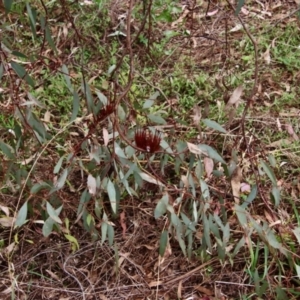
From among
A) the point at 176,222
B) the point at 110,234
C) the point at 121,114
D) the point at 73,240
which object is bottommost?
the point at 73,240

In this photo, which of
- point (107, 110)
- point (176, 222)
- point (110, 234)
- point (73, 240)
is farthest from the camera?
point (73, 240)

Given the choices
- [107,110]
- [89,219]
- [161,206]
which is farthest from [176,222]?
[107,110]

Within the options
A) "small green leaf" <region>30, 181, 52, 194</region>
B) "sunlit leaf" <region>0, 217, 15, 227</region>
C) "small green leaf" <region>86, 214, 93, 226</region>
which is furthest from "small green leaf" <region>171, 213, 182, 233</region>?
"sunlit leaf" <region>0, 217, 15, 227</region>

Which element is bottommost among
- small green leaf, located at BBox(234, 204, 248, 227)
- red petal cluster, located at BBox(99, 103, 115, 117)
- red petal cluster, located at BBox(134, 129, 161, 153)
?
small green leaf, located at BBox(234, 204, 248, 227)

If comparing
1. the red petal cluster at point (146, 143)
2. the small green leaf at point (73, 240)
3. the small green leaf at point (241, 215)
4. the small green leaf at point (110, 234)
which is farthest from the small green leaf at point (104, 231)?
the small green leaf at point (241, 215)

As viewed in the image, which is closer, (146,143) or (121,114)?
(146,143)

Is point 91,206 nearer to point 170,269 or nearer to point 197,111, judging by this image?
point 170,269

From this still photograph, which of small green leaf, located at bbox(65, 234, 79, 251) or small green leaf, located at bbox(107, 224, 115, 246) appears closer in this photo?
small green leaf, located at bbox(107, 224, 115, 246)

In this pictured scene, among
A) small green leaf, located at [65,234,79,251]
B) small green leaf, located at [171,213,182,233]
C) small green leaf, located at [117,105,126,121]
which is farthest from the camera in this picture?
small green leaf, located at [65,234,79,251]

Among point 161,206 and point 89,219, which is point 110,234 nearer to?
point 89,219

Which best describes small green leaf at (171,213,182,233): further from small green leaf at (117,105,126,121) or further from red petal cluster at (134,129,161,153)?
small green leaf at (117,105,126,121)

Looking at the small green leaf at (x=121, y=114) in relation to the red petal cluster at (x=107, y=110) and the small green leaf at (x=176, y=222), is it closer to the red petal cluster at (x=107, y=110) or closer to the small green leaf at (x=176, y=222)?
the red petal cluster at (x=107, y=110)

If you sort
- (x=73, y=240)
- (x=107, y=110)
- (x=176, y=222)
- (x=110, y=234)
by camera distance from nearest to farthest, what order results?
(x=107, y=110)
(x=176, y=222)
(x=110, y=234)
(x=73, y=240)

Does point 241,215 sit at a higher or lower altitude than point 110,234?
A: higher
